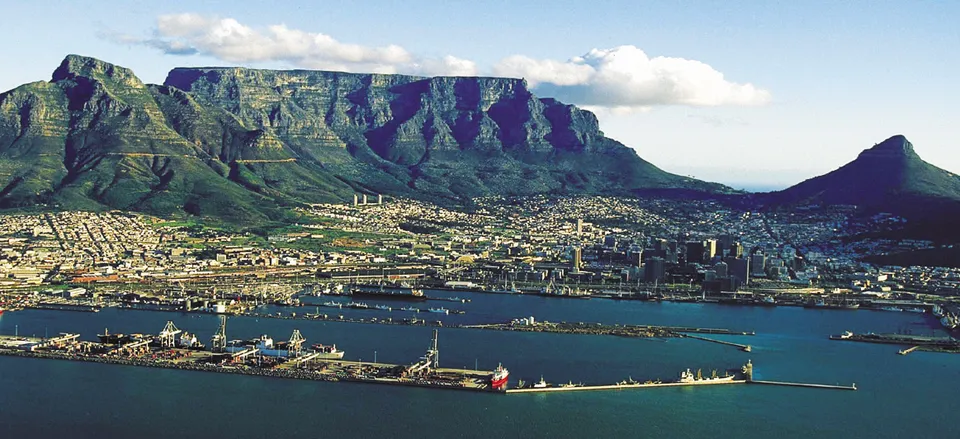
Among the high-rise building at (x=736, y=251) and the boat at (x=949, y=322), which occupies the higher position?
the high-rise building at (x=736, y=251)

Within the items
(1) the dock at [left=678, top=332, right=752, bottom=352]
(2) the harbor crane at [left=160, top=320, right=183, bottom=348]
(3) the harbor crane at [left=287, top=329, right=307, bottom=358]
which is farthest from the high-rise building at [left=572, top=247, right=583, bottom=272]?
(2) the harbor crane at [left=160, top=320, right=183, bottom=348]

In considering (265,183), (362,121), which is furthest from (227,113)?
(362,121)

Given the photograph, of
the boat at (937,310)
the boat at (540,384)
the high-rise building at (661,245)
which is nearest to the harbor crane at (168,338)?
the boat at (540,384)

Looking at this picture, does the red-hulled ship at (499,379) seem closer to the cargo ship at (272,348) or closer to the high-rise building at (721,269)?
the cargo ship at (272,348)

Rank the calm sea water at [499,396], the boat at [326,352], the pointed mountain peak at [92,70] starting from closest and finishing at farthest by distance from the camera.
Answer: the calm sea water at [499,396]
the boat at [326,352]
the pointed mountain peak at [92,70]

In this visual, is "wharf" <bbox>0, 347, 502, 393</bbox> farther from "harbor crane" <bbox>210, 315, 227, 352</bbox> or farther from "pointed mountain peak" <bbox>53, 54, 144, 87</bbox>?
"pointed mountain peak" <bbox>53, 54, 144, 87</bbox>

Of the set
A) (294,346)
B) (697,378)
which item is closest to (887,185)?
(697,378)
